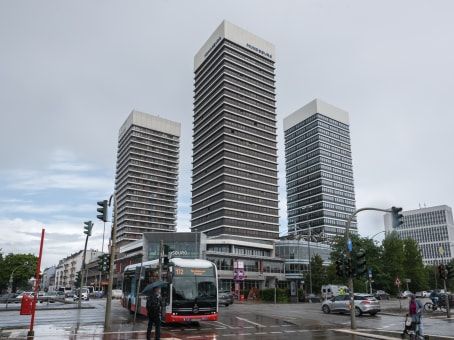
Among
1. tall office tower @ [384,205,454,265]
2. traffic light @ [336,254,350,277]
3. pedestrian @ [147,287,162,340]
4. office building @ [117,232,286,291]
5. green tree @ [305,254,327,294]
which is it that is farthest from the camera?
tall office tower @ [384,205,454,265]

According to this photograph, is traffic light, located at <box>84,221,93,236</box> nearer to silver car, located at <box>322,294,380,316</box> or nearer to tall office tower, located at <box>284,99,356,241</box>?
silver car, located at <box>322,294,380,316</box>

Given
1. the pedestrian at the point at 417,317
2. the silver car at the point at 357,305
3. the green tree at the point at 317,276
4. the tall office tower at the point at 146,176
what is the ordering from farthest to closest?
the tall office tower at the point at 146,176 < the green tree at the point at 317,276 < the silver car at the point at 357,305 < the pedestrian at the point at 417,317

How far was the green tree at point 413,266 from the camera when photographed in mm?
78062

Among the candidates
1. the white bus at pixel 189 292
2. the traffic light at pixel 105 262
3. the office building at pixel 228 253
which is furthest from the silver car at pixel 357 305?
the office building at pixel 228 253

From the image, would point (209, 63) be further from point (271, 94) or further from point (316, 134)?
point (316, 134)

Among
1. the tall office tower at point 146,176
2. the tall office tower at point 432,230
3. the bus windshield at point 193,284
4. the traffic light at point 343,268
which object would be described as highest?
the tall office tower at point 146,176

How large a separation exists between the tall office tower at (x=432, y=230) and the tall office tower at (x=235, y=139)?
230ft

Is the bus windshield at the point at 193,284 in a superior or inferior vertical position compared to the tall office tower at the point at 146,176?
inferior

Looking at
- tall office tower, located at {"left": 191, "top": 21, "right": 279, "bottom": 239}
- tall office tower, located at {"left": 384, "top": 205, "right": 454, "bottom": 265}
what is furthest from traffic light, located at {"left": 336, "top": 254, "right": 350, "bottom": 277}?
tall office tower, located at {"left": 384, "top": 205, "right": 454, "bottom": 265}

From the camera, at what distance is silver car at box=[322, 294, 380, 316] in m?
29.6

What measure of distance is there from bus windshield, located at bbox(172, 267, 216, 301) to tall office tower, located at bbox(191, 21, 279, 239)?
99662mm

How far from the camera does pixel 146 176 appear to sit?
17362 cm

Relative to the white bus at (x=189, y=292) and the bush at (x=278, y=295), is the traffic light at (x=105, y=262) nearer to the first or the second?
the white bus at (x=189, y=292)

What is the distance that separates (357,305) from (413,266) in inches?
2194
